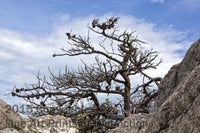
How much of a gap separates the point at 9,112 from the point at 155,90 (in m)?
7.56

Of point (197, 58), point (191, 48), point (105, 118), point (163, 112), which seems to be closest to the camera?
point (163, 112)

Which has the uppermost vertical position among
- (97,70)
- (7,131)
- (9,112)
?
(97,70)

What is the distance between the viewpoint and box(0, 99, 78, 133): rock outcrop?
157 inches

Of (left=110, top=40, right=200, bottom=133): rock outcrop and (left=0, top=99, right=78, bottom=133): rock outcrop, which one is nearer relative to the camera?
(left=110, top=40, right=200, bottom=133): rock outcrop

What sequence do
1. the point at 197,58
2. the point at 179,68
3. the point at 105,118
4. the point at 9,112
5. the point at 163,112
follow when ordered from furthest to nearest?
the point at 105,118 < the point at 9,112 < the point at 179,68 < the point at 197,58 < the point at 163,112

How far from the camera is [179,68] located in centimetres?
379

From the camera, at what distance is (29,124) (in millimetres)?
4559

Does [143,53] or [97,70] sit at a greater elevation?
[143,53]

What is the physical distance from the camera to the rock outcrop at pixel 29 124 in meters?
3.99

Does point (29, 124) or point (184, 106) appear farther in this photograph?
point (29, 124)

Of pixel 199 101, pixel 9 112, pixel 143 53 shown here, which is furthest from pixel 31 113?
pixel 199 101

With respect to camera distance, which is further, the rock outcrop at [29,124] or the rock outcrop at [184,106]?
the rock outcrop at [29,124]

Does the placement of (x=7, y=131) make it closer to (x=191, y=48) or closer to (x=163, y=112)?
(x=163, y=112)

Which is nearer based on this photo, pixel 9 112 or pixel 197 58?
pixel 197 58
